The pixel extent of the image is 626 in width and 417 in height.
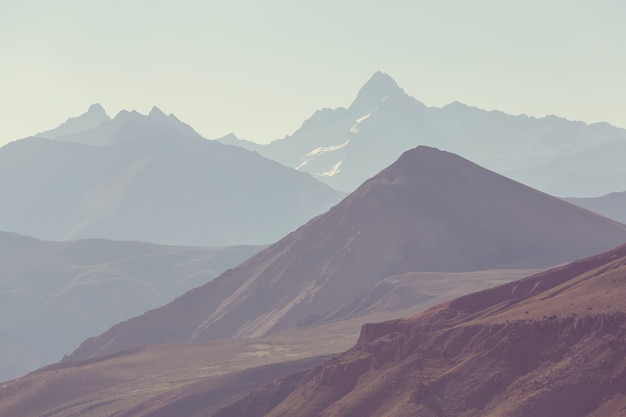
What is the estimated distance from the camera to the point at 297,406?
400 feet

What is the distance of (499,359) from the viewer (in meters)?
102

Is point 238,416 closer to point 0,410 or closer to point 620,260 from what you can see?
point 620,260

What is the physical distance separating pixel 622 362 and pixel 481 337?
63.0 feet

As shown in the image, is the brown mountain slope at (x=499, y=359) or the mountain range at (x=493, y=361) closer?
the brown mountain slope at (x=499, y=359)

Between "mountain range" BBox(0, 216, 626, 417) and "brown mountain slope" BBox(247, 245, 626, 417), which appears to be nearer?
"brown mountain slope" BBox(247, 245, 626, 417)

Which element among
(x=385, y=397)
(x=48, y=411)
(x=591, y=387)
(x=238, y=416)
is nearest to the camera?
(x=591, y=387)

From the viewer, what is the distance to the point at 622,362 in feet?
294

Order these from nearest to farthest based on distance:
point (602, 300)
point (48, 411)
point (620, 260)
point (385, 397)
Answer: point (602, 300) < point (385, 397) < point (620, 260) < point (48, 411)

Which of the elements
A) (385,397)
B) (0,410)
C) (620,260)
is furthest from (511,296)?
(0,410)

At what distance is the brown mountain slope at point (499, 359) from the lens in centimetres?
9125

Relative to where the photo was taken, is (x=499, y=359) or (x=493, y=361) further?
(x=493, y=361)

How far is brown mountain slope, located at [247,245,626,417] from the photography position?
91250 millimetres

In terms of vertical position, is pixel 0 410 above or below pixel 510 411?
above

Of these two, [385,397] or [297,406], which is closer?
[385,397]
